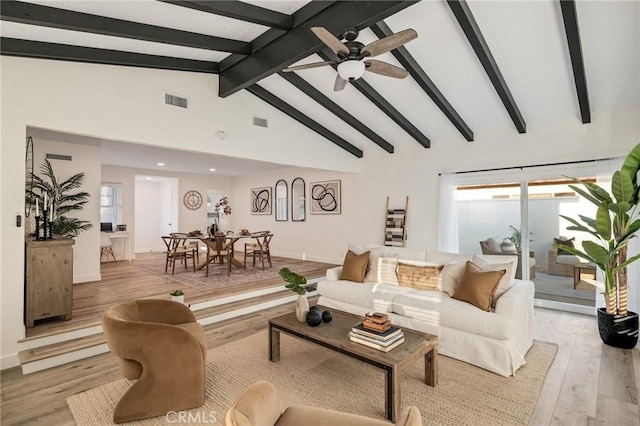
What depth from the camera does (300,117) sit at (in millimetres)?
6008

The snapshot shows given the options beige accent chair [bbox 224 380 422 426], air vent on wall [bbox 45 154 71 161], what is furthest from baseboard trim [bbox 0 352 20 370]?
air vent on wall [bbox 45 154 71 161]

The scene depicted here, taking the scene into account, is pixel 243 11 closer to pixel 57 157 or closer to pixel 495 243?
pixel 57 157

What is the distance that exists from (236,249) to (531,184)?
25.9ft

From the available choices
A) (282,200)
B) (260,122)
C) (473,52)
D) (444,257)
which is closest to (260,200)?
(282,200)

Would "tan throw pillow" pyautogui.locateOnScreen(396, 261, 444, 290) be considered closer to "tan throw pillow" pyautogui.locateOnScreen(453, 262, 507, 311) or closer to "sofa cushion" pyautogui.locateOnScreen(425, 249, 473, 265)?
"sofa cushion" pyautogui.locateOnScreen(425, 249, 473, 265)

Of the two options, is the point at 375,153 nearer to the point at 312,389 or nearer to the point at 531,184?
the point at 531,184

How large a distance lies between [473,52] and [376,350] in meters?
3.48

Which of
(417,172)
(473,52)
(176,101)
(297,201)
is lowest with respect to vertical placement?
(297,201)

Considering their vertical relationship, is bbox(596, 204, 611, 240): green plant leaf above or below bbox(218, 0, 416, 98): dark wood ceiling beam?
below

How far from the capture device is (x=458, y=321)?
3258mm

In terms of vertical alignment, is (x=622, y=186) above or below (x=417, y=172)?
below

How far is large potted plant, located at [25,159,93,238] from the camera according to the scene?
15.9 ft

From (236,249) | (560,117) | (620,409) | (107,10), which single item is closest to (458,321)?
(620,409)

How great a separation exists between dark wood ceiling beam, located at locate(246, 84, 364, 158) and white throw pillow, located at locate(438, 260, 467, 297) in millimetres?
3702
